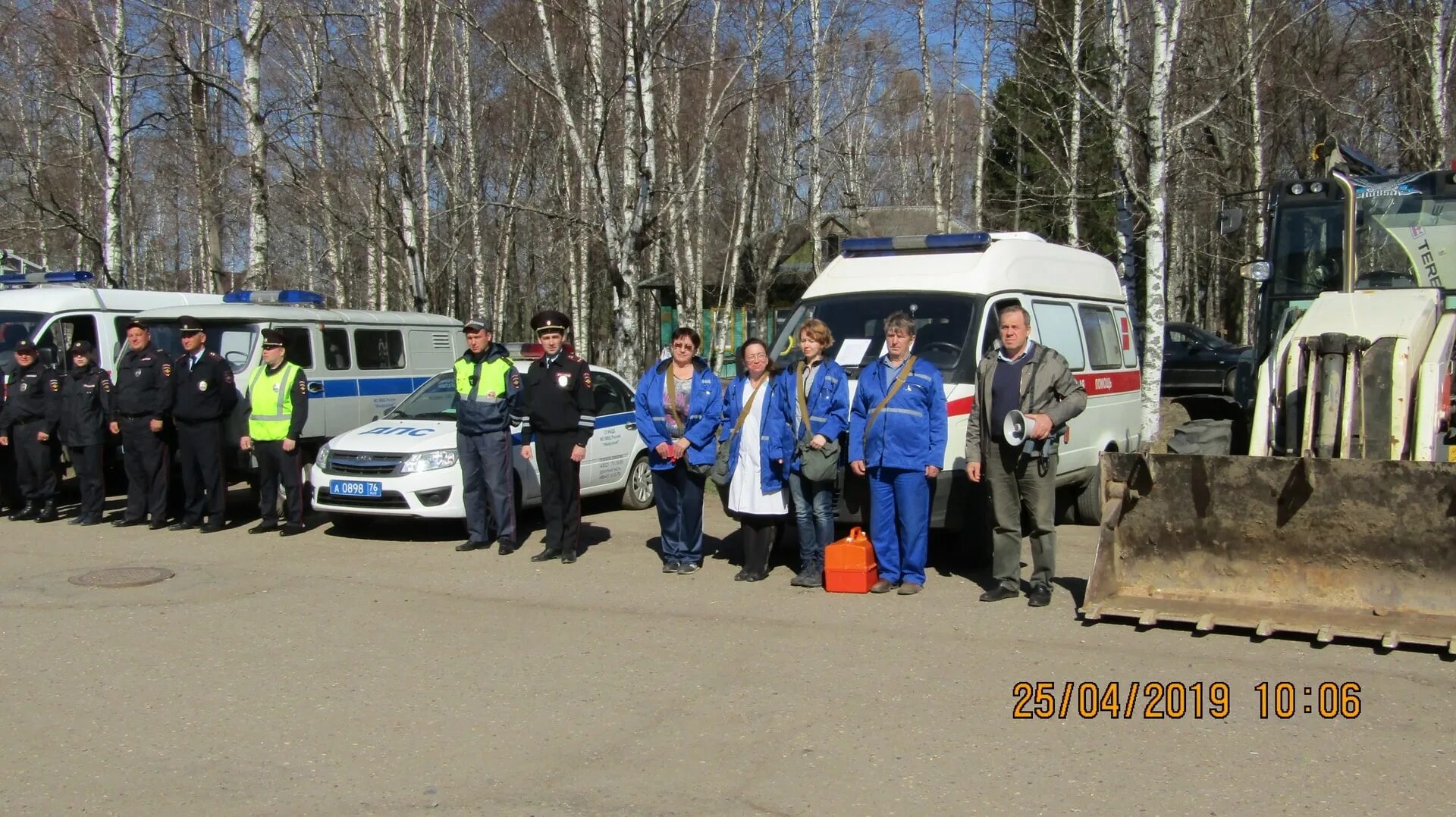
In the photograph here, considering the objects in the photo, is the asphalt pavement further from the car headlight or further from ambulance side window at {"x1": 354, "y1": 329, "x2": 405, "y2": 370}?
ambulance side window at {"x1": 354, "y1": 329, "x2": 405, "y2": 370}

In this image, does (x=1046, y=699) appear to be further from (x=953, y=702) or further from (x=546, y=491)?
(x=546, y=491)

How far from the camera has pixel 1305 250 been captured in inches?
424

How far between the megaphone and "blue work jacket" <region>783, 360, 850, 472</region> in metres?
1.25

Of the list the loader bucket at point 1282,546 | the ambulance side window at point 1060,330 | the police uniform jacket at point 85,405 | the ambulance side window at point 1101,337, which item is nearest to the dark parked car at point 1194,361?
the ambulance side window at point 1101,337

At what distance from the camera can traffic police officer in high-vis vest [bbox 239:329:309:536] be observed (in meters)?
11.1

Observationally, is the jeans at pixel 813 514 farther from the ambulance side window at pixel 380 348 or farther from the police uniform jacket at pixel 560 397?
the ambulance side window at pixel 380 348

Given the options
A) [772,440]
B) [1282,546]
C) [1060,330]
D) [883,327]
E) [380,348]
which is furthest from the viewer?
[380,348]

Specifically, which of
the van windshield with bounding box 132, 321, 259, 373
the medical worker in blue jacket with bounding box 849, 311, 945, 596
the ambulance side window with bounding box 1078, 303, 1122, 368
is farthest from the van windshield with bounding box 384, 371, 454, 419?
the ambulance side window with bounding box 1078, 303, 1122, 368

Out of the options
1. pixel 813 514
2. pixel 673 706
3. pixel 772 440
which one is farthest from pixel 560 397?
pixel 673 706

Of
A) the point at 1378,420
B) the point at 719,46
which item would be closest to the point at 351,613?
the point at 1378,420

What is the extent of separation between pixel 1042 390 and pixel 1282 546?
1.69 m

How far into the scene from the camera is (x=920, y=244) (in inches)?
394

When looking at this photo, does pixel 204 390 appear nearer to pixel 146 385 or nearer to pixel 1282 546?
pixel 146 385

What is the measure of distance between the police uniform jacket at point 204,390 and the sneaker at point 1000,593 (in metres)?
7.39
